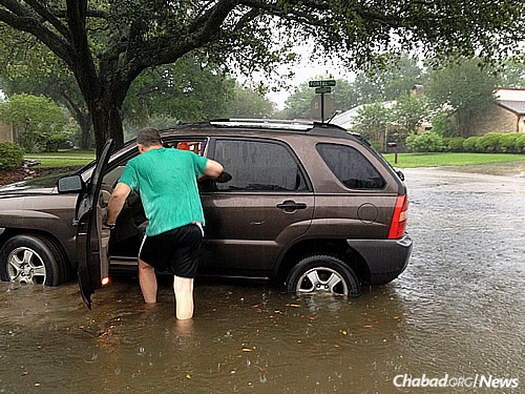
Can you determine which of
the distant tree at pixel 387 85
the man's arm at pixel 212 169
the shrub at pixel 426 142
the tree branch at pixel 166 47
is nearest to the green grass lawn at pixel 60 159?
the tree branch at pixel 166 47

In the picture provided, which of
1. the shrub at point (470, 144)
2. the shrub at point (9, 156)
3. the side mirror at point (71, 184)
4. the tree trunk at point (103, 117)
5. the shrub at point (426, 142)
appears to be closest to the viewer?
the side mirror at point (71, 184)

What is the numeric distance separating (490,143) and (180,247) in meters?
39.6

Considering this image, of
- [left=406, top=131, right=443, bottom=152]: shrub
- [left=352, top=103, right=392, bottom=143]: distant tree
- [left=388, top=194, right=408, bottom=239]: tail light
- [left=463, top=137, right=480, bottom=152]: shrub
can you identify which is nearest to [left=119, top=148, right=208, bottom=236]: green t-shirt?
[left=388, top=194, right=408, bottom=239]: tail light

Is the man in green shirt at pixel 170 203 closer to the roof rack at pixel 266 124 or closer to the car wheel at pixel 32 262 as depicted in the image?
the roof rack at pixel 266 124

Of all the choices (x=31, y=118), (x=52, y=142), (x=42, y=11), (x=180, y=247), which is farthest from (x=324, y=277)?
(x=52, y=142)

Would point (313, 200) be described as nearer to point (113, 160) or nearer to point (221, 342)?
point (221, 342)

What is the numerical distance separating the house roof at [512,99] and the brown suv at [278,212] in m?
43.9

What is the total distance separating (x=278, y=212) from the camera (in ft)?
16.9

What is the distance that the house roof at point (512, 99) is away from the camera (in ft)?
146

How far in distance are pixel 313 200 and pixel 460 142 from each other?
41228 mm

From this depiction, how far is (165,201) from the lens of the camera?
15.0 ft

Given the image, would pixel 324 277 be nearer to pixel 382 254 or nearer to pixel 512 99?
pixel 382 254

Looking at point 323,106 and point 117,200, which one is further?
point 323,106

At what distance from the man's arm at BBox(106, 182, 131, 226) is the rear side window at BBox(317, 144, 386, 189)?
1927mm
